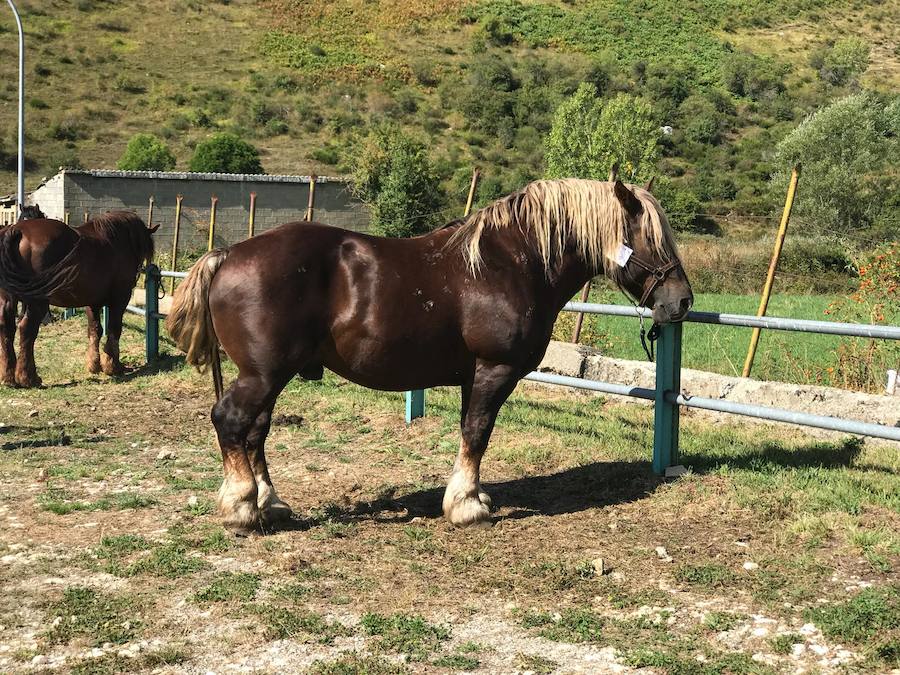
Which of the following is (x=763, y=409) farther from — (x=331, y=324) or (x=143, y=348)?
(x=143, y=348)

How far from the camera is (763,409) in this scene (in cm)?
523

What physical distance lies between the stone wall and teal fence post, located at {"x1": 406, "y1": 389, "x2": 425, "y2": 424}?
25.1 metres

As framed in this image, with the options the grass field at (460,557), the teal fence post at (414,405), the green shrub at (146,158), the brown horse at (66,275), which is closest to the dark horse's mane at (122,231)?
the brown horse at (66,275)

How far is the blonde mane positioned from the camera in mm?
4957

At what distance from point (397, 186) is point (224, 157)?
12.5 meters

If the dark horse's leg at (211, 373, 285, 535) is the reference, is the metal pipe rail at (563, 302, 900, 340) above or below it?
above

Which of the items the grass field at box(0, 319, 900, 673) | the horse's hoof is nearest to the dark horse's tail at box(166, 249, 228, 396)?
the grass field at box(0, 319, 900, 673)

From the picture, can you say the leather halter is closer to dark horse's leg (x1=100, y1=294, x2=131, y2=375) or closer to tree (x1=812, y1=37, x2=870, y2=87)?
dark horse's leg (x1=100, y1=294, x2=131, y2=375)

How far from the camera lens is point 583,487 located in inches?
224

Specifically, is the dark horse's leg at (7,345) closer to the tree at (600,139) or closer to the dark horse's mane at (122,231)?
the dark horse's mane at (122,231)

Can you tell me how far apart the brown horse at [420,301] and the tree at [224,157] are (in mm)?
38533

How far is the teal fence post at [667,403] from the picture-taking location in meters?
5.67

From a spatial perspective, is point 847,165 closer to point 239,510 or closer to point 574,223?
point 574,223

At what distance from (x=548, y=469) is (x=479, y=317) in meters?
1.81
